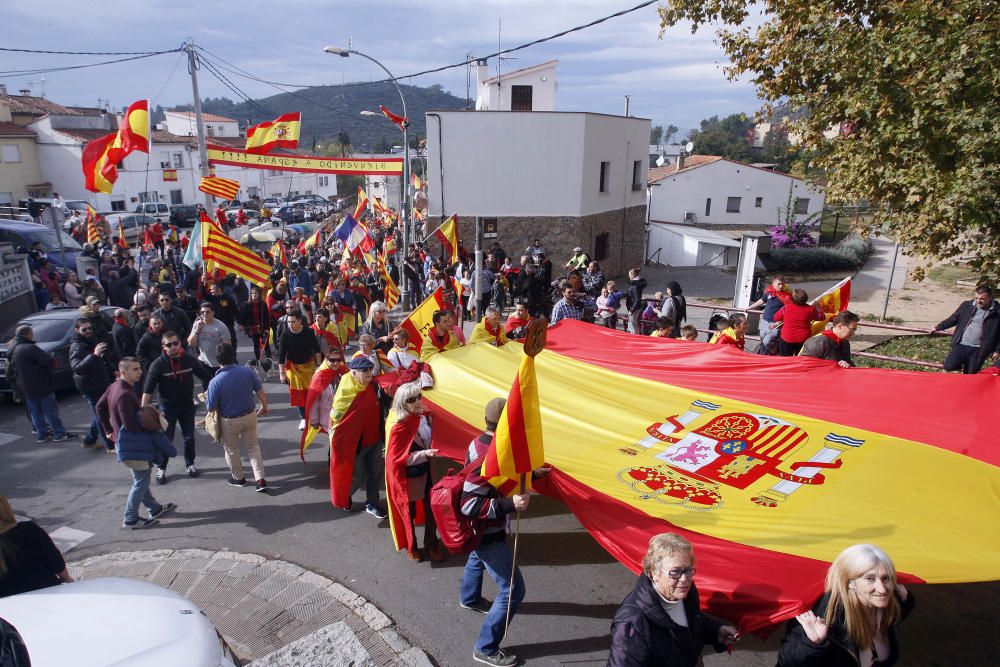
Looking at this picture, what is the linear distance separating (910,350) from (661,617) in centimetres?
1259

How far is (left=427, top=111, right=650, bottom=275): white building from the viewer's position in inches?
880

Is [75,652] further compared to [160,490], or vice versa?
[160,490]

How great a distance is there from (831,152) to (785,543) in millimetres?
9188

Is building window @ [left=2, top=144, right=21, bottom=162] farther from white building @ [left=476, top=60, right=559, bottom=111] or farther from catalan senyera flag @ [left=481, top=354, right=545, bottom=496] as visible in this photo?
catalan senyera flag @ [left=481, top=354, right=545, bottom=496]

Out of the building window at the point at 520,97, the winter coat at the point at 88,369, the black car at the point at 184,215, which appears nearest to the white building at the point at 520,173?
the building window at the point at 520,97

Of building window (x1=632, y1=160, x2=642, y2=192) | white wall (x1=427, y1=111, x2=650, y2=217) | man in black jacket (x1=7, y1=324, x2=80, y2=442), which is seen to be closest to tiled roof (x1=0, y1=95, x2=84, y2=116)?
white wall (x1=427, y1=111, x2=650, y2=217)

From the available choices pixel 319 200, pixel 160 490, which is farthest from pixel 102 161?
pixel 319 200

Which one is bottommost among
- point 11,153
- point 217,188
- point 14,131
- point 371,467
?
point 371,467

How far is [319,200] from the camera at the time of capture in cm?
5375

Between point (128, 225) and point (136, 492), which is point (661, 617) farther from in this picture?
point (128, 225)

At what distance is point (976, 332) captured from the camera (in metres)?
8.63

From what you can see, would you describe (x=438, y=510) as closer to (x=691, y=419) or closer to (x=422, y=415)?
(x=422, y=415)

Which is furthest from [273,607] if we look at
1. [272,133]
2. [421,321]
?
[272,133]

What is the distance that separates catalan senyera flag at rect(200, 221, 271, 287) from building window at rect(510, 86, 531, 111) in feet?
69.6
